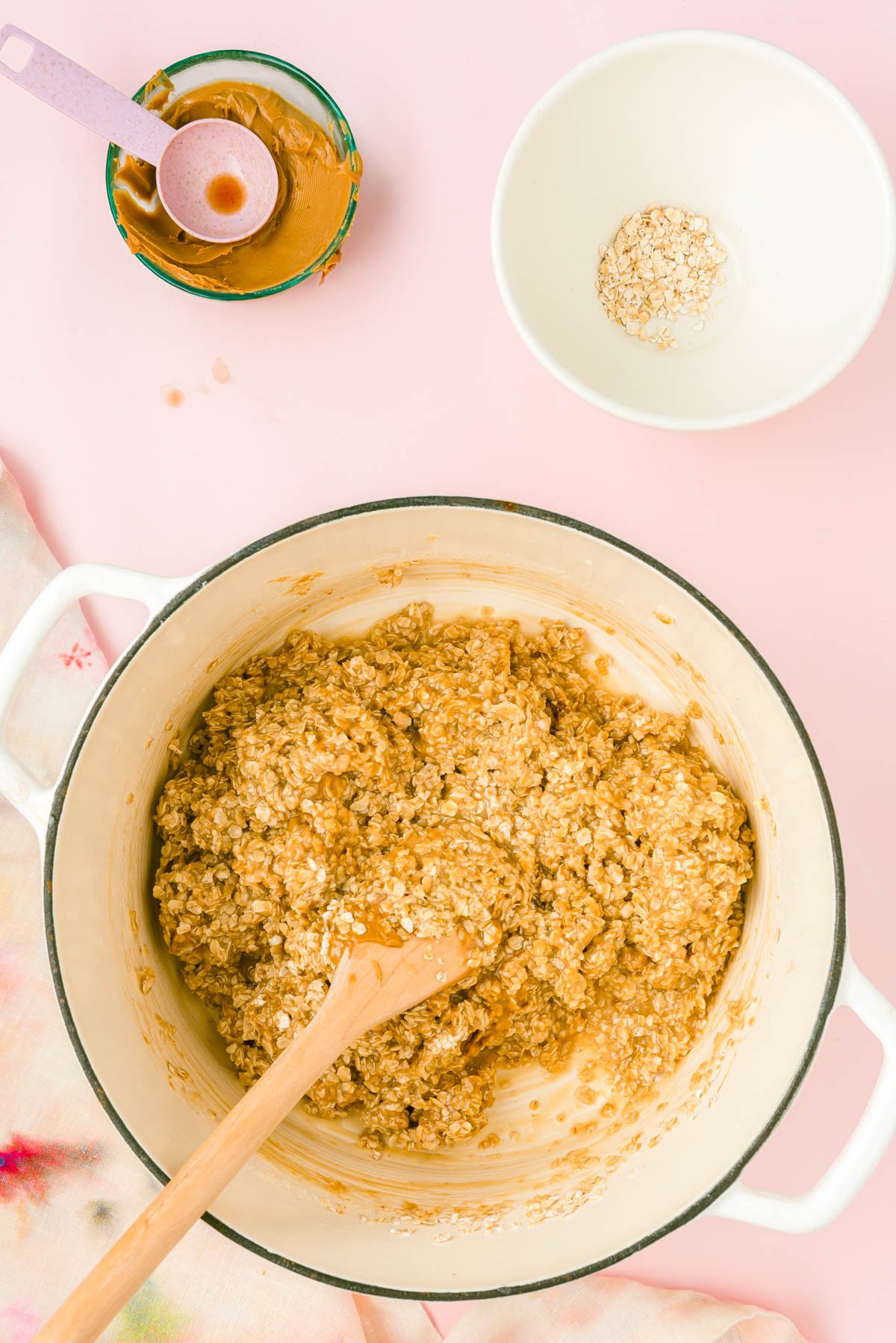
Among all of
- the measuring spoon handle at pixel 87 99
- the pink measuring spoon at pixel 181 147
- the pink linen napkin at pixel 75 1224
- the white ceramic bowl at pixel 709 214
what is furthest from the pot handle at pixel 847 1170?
the measuring spoon handle at pixel 87 99

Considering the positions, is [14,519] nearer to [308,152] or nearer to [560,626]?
[308,152]

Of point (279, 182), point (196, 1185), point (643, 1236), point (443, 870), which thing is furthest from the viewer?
point (279, 182)

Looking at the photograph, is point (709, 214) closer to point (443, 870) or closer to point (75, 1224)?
point (443, 870)

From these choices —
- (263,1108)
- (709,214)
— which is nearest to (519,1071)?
(263,1108)

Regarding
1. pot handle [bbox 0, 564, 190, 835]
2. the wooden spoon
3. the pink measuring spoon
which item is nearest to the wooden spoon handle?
the wooden spoon

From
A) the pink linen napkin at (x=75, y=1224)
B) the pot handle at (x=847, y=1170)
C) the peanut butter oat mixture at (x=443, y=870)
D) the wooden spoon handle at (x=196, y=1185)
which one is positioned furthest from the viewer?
the pink linen napkin at (x=75, y=1224)

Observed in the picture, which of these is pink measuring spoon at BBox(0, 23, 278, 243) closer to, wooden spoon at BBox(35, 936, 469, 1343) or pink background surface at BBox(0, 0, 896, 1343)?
pink background surface at BBox(0, 0, 896, 1343)

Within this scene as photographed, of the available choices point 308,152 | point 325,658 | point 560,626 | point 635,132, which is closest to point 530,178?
point 635,132

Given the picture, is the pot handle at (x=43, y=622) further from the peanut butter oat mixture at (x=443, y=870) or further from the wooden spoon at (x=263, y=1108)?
the wooden spoon at (x=263, y=1108)
